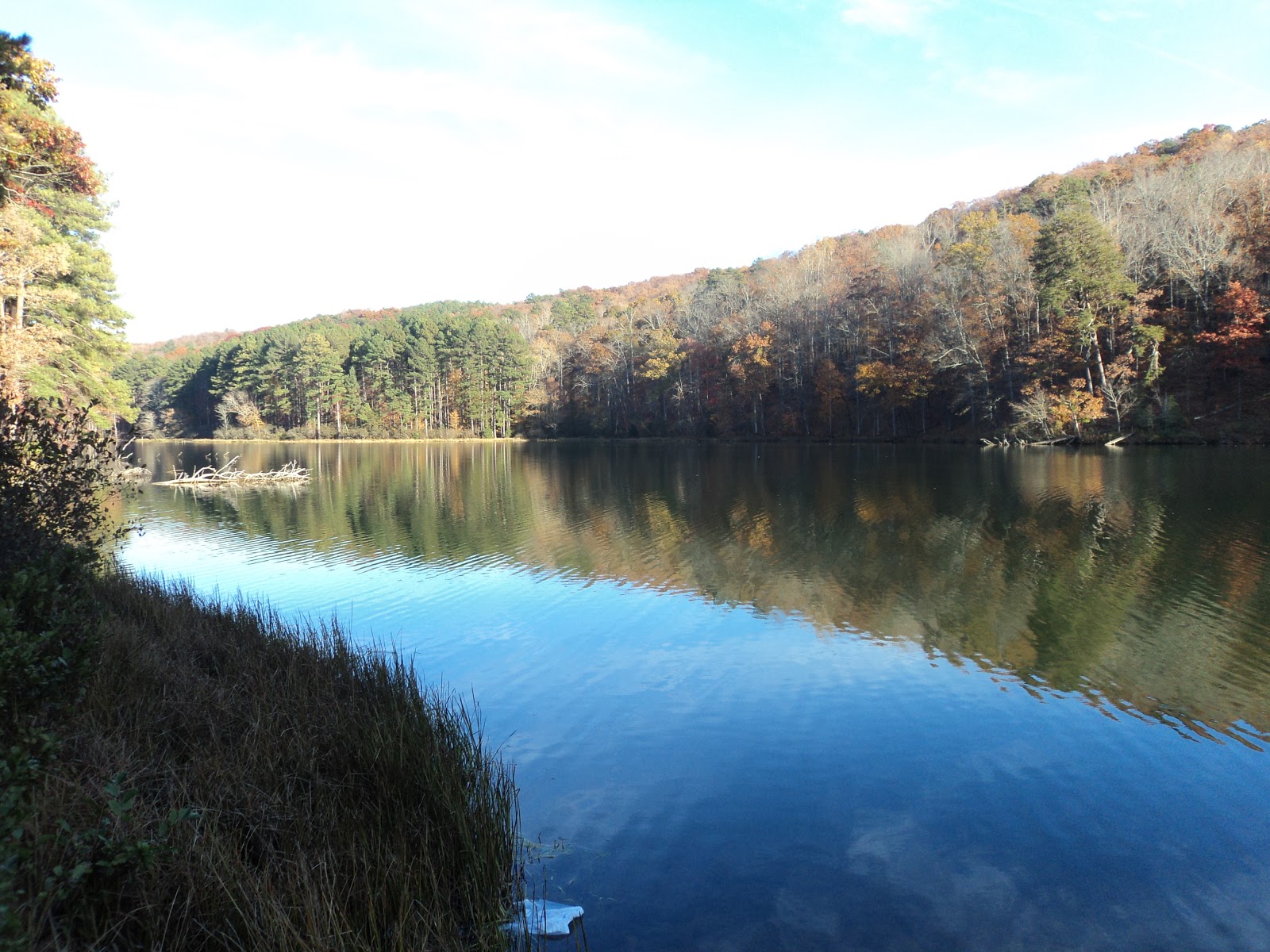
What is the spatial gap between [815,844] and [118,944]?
14.9 ft

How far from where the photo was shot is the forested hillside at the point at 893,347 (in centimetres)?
4516

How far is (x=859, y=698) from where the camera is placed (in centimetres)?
889

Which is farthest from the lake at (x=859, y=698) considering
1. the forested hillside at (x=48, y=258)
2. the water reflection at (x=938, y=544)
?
the forested hillside at (x=48, y=258)

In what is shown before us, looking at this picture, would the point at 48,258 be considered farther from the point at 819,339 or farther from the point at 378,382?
the point at 378,382

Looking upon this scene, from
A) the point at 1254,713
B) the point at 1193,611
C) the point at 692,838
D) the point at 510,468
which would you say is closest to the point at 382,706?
the point at 692,838

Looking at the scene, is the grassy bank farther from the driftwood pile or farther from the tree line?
the tree line

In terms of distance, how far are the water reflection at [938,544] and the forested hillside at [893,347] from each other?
11.4 m

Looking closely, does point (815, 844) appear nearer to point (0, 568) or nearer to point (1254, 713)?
point (1254, 713)

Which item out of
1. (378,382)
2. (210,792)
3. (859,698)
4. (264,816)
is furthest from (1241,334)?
(378,382)

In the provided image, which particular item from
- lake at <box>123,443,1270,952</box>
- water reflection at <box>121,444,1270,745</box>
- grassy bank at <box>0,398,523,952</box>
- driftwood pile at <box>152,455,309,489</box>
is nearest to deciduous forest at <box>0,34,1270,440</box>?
driftwood pile at <box>152,455,309,489</box>

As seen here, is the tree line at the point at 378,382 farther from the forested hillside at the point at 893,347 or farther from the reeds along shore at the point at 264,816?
the reeds along shore at the point at 264,816

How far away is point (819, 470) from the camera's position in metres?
37.6

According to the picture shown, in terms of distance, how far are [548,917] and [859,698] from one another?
5.28 meters

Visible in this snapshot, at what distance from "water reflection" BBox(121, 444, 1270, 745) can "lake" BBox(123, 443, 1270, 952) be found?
104mm
